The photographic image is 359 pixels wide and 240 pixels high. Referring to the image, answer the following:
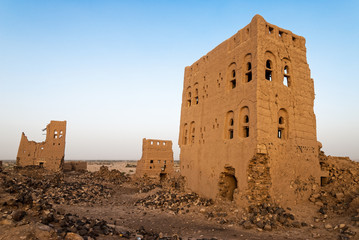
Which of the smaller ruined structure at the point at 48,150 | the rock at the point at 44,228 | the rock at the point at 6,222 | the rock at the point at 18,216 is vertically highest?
the smaller ruined structure at the point at 48,150

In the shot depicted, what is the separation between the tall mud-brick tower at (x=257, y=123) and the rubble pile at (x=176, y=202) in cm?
71

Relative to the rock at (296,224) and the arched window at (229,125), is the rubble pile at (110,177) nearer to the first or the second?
the arched window at (229,125)

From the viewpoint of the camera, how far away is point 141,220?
37.4 feet

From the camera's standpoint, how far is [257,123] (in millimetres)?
11492

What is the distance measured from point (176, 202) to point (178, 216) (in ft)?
6.32

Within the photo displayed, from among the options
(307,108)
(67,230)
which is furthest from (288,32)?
(67,230)

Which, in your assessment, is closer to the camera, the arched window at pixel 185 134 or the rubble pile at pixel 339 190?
the rubble pile at pixel 339 190

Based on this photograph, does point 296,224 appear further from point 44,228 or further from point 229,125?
point 44,228

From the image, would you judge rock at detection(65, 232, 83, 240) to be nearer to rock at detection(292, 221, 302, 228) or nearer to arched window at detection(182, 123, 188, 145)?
rock at detection(292, 221, 302, 228)

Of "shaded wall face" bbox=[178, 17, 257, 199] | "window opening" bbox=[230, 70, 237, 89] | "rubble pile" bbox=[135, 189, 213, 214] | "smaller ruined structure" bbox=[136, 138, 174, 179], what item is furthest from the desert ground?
"smaller ruined structure" bbox=[136, 138, 174, 179]

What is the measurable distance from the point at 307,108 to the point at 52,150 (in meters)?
Result: 27.5

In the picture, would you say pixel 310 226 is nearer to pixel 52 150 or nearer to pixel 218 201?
pixel 218 201

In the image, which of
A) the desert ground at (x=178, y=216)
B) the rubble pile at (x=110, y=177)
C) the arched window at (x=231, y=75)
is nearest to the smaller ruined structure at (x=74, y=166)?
the rubble pile at (x=110, y=177)

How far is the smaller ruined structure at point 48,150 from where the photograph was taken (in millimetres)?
27469
